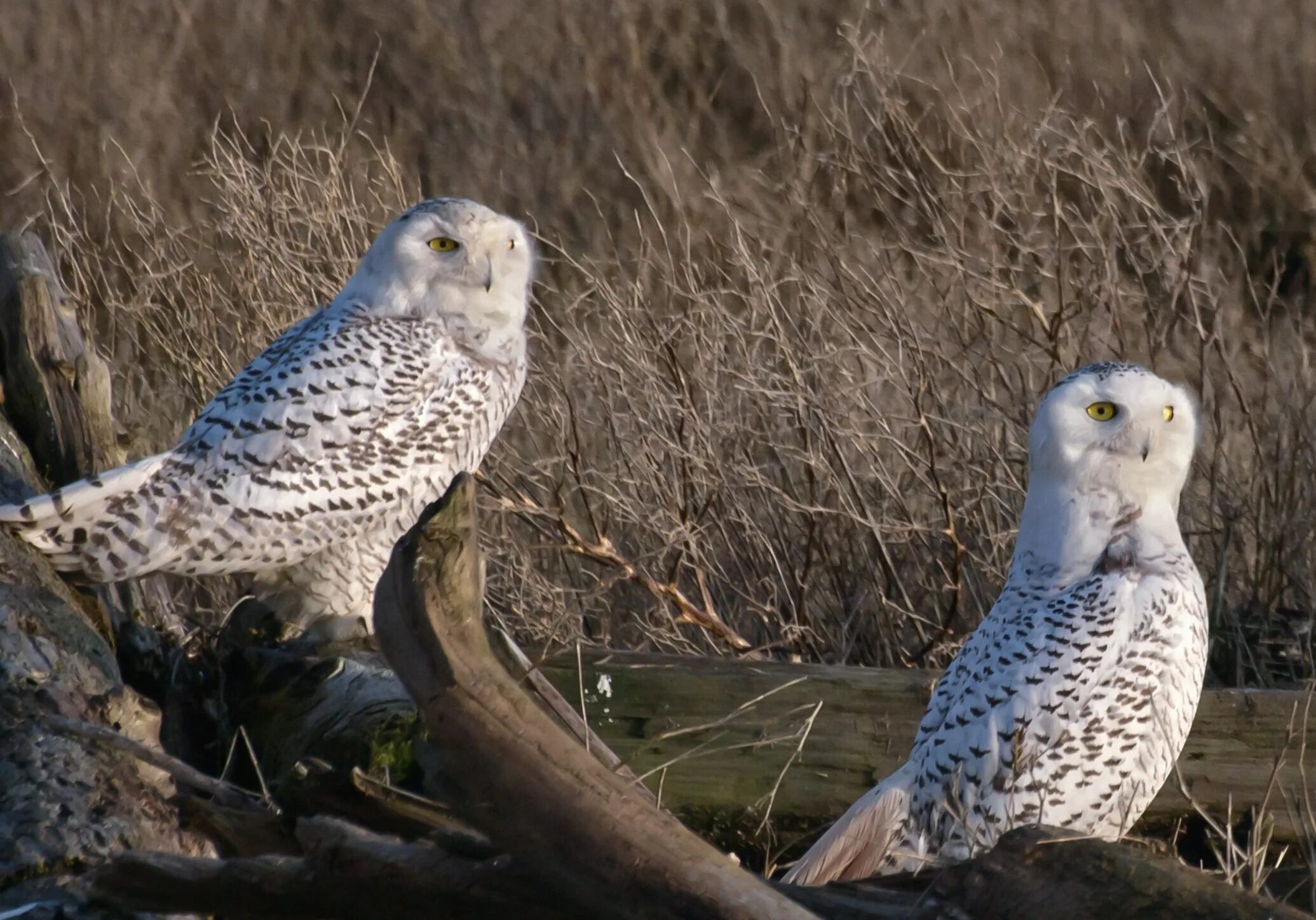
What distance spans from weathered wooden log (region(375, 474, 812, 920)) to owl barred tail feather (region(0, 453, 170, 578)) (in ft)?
5.84

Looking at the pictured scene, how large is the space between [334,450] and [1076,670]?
68.8 inches

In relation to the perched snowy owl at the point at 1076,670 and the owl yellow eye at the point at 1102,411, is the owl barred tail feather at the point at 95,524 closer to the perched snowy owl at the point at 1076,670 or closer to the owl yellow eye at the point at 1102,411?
the perched snowy owl at the point at 1076,670

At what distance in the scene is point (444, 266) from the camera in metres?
4.23

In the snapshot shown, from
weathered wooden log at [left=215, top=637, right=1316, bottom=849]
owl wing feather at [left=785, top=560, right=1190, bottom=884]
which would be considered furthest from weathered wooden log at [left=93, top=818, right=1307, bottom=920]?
weathered wooden log at [left=215, top=637, right=1316, bottom=849]

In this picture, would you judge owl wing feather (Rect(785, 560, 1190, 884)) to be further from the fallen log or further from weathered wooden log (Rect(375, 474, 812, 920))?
weathered wooden log (Rect(375, 474, 812, 920))

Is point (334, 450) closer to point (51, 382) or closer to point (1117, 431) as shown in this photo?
point (51, 382)

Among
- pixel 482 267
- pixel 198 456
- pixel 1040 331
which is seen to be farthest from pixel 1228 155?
pixel 198 456

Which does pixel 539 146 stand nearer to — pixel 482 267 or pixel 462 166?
pixel 462 166

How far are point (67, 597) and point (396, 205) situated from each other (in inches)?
136

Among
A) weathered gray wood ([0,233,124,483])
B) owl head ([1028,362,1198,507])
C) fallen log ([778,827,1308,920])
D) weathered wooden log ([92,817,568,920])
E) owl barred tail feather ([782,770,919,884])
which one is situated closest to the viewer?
fallen log ([778,827,1308,920])

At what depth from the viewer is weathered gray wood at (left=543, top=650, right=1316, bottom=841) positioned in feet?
11.8

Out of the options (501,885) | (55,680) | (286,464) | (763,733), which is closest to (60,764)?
(55,680)

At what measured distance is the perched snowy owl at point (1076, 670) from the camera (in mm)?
3277

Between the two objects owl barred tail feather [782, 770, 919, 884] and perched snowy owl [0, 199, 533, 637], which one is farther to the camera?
perched snowy owl [0, 199, 533, 637]
